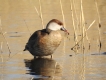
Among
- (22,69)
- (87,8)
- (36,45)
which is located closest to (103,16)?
(87,8)

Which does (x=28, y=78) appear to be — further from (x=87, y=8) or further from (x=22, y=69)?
(x=87, y=8)

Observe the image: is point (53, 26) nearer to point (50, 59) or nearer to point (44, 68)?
point (50, 59)

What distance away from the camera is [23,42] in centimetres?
1243

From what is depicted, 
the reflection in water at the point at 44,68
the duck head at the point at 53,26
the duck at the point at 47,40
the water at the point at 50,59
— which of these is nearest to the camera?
the reflection in water at the point at 44,68

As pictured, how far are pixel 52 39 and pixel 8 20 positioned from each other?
20.8 ft

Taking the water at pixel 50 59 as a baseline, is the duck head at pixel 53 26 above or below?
above

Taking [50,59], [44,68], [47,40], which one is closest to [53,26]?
[47,40]

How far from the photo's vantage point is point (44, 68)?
9.44 metres

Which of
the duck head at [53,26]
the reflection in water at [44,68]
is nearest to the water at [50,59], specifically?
the reflection in water at [44,68]

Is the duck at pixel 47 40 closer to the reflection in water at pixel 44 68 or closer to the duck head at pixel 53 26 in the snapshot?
the duck head at pixel 53 26

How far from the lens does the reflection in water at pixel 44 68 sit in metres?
8.58

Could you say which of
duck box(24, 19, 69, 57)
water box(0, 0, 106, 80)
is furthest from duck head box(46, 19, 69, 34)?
water box(0, 0, 106, 80)

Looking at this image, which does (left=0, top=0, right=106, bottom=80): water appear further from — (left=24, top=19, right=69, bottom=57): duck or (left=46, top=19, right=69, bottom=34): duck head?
(left=46, top=19, right=69, bottom=34): duck head

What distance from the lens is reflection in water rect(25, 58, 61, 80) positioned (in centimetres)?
858
